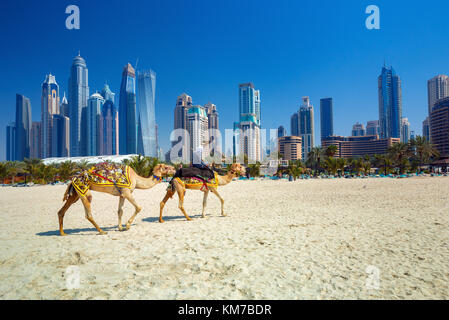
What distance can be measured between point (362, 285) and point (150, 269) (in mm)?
3624

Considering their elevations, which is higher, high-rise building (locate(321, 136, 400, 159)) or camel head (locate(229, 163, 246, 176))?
high-rise building (locate(321, 136, 400, 159))

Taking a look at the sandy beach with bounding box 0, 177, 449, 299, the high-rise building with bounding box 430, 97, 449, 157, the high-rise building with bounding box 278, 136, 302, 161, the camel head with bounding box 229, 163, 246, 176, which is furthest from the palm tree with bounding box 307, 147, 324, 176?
the high-rise building with bounding box 278, 136, 302, 161

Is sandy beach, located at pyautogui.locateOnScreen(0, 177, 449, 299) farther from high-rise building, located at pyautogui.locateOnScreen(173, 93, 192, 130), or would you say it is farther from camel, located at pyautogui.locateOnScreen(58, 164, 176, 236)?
high-rise building, located at pyautogui.locateOnScreen(173, 93, 192, 130)

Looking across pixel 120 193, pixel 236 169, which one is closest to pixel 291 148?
pixel 236 169

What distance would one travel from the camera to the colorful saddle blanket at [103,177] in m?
6.71

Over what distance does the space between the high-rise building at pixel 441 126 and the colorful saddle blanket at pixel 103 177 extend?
143 meters

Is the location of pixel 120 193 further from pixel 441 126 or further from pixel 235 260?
pixel 441 126

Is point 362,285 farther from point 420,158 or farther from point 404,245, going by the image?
point 420,158

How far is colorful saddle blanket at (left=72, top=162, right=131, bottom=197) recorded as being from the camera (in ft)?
22.0

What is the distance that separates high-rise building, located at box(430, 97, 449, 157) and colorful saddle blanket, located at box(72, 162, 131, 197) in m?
143

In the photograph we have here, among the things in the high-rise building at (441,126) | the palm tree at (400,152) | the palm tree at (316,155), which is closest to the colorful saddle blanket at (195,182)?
the palm tree at (316,155)

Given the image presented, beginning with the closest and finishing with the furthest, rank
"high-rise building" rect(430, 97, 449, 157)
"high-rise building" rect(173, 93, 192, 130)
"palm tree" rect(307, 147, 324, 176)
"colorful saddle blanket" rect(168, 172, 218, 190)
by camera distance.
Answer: "colorful saddle blanket" rect(168, 172, 218, 190) < "palm tree" rect(307, 147, 324, 176) < "high-rise building" rect(430, 97, 449, 157) < "high-rise building" rect(173, 93, 192, 130)

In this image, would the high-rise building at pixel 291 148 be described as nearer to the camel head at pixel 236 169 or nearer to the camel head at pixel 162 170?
the camel head at pixel 236 169

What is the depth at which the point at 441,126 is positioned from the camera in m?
115
